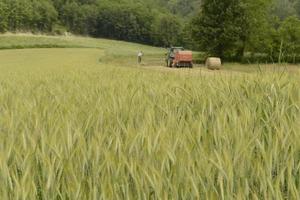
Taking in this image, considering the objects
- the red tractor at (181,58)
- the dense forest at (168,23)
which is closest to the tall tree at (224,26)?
the dense forest at (168,23)

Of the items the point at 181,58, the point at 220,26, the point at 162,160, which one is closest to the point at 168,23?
the point at 220,26

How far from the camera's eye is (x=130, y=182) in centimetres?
188

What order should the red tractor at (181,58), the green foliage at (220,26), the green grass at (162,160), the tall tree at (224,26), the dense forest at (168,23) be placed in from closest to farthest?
the green grass at (162,160), the red tractor at (181,58), the green foliage at (220,26), the tall tree at (224,26), the dense forest at (168,23)

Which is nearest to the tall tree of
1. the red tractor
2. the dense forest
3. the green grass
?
the dense forest

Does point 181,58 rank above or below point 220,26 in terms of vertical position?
below

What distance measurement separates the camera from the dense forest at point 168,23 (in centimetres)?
5919

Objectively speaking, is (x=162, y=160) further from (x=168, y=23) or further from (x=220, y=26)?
(x=168, y=23)

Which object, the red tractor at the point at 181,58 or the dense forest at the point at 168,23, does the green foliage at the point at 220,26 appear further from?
the red tractor at the point at 181,58

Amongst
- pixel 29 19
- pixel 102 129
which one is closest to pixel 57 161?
pixel 102 129

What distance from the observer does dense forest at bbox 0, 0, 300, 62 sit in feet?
194

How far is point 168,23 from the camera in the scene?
149 metres

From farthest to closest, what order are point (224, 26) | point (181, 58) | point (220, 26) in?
point (220, 26)
point (224, 26)
point (181, 58)

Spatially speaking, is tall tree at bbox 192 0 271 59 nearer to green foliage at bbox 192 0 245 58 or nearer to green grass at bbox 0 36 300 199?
green foliage at bbox 192 0 245 58

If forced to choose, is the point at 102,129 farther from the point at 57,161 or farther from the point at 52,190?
the point at 52,190
